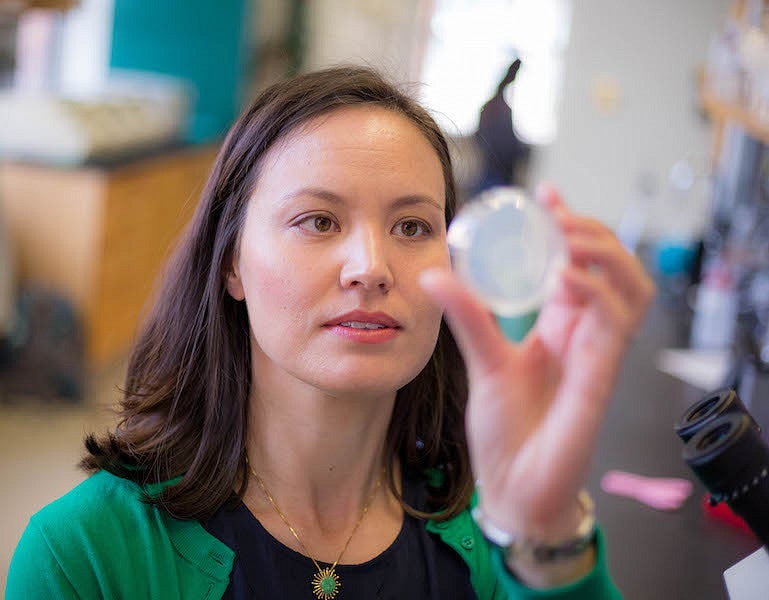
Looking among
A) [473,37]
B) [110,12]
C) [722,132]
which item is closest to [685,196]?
[722,132]

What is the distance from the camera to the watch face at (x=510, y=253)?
2.75 feet

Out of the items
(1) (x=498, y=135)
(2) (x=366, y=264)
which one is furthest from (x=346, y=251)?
(1) (x=498, y=135)

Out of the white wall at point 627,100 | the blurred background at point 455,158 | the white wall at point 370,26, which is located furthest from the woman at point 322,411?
the white wall at point 370,26

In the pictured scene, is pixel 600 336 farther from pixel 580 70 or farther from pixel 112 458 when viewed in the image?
pixel 580 70

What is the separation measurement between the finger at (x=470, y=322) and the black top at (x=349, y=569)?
52cm

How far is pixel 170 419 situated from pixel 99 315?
3055 millimetres

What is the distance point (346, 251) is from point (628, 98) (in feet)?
20.8

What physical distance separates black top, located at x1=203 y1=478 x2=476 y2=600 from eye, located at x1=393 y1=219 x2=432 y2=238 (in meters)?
0.44

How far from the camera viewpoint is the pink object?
5.53 feet

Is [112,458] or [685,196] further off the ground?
[685,196]

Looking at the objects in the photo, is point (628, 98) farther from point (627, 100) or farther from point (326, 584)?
point (326, 584)

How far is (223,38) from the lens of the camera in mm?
7074

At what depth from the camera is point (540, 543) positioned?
90 cm

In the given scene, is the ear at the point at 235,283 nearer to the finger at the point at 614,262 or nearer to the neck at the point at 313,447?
the neck at the point at 313,447
